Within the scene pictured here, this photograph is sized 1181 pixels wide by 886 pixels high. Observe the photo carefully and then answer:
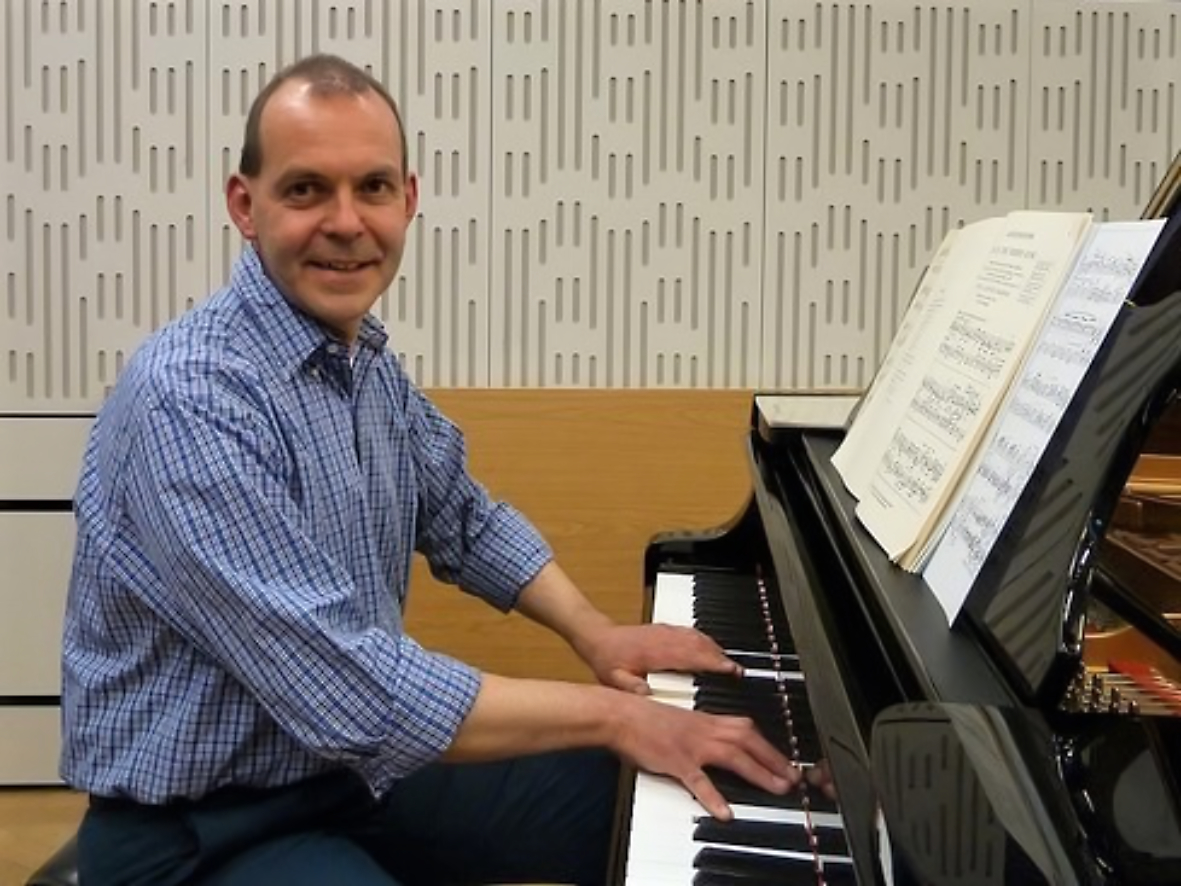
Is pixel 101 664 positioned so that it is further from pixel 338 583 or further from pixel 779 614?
pixel 779 614

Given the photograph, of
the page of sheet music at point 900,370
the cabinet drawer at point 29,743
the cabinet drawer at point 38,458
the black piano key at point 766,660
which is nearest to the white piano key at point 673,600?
the black piano key at point 766,660

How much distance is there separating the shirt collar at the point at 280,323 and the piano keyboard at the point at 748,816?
526 mm

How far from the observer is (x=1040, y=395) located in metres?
1.14

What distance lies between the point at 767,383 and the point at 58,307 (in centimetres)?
175

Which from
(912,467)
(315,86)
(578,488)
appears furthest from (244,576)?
(578,488)

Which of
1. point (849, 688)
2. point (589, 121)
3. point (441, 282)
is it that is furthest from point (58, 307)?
point (849, 688)

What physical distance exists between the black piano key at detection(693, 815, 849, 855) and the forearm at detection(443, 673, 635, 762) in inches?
7.6

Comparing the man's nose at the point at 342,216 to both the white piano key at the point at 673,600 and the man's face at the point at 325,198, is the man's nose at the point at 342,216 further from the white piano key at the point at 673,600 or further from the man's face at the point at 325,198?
the white piano key at the point at 673,600

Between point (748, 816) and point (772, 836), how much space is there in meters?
0.05

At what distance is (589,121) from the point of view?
3406 mm

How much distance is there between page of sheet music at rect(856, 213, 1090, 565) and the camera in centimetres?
126

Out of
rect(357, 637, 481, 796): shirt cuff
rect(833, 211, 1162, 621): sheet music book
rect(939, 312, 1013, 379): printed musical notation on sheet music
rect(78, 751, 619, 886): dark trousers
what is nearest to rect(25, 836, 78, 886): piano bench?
rect(78, 751, 619, 886): dark trousers

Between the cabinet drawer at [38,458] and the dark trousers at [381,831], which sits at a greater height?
the cabinet drawer at [38,458]

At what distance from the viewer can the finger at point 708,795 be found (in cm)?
116
